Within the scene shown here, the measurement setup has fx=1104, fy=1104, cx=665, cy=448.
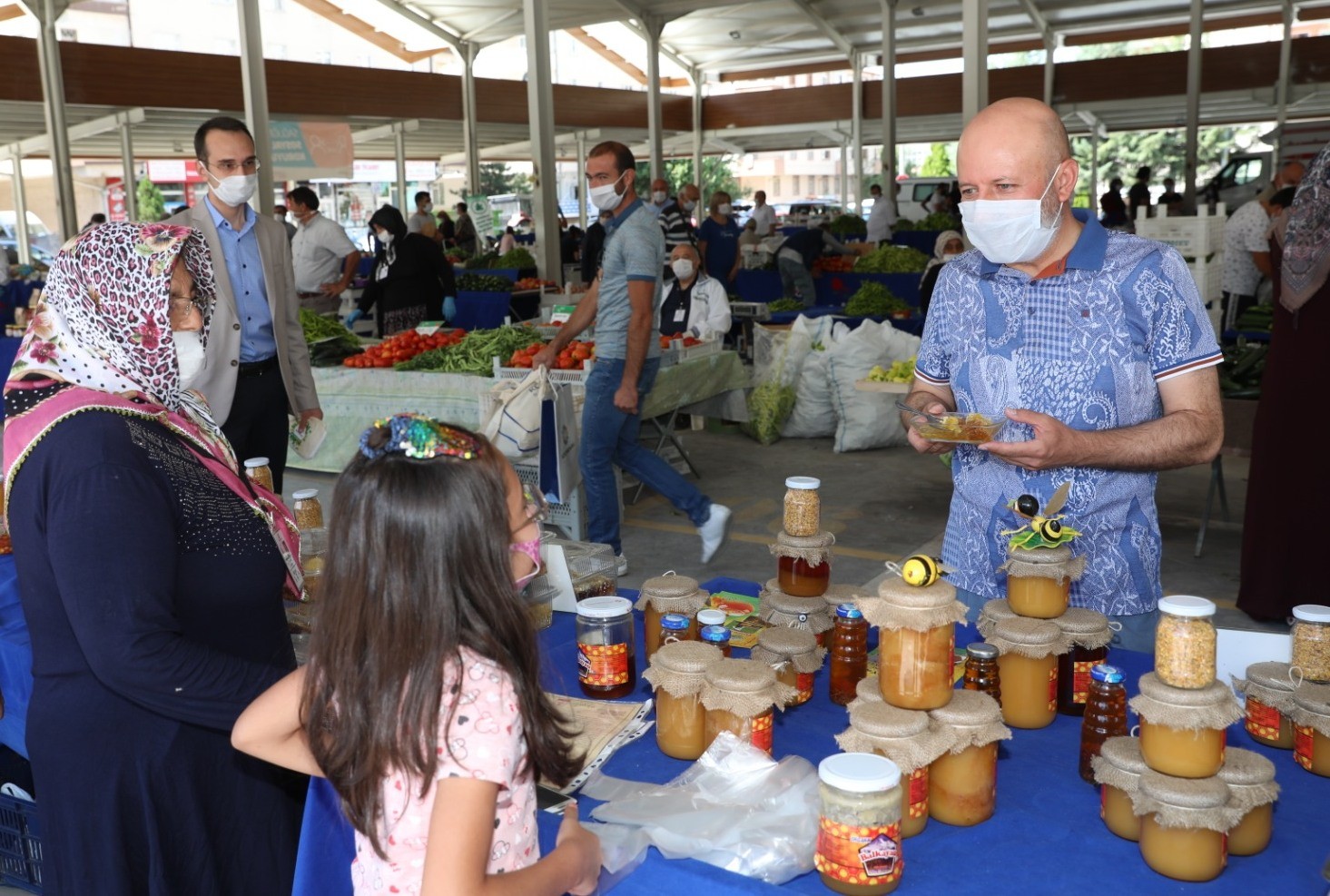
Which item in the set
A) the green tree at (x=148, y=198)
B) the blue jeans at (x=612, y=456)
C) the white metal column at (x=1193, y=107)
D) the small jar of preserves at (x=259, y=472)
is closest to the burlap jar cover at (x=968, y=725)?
the small jar of preserves at (x=259, y=472)

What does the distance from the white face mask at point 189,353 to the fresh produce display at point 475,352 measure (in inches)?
168

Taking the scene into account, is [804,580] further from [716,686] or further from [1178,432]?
[1178,432]

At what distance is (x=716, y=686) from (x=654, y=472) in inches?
137

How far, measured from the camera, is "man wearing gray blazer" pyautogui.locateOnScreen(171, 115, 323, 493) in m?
3.79

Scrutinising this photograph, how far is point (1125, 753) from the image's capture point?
145cm

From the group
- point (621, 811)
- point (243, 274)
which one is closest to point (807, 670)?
point (621, 811)

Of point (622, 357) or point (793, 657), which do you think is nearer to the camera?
point (793, 657)

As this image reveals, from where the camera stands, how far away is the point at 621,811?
1556mm

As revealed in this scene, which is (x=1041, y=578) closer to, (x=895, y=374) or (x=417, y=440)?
(x=417, y=440)

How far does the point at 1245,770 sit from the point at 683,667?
0.78 m

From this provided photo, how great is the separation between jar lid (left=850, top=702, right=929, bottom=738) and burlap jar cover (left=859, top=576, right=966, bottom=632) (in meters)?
0.11

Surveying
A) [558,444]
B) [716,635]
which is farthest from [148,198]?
[716,635]

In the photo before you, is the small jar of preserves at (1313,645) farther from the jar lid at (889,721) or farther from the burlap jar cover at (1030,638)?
the jar lid at (889,721)

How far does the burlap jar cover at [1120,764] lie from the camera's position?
1423 millimetres
